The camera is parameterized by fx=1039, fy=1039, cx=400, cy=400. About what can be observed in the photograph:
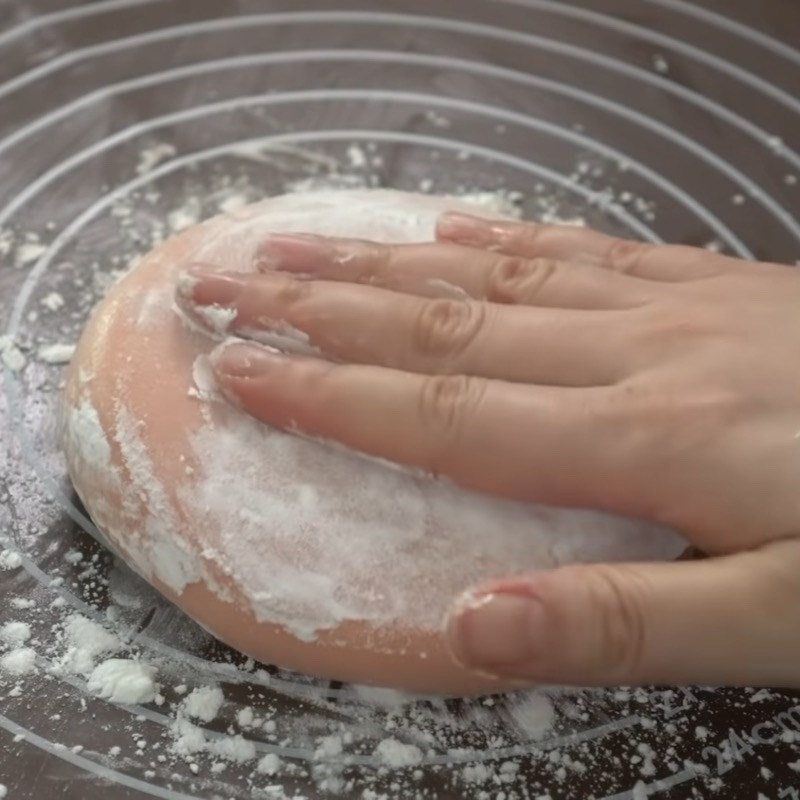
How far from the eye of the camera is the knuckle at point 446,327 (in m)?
0.70

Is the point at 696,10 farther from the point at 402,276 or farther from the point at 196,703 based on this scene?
the point at 196,703

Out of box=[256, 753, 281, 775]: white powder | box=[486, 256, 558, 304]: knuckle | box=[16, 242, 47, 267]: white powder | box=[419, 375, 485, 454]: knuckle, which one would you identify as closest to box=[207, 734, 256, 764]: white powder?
box=[256, 753, 281, 775]: white powder

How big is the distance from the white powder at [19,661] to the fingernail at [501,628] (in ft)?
1.11

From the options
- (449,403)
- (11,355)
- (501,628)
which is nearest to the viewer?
(501,628)

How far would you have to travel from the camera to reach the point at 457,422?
65 cm

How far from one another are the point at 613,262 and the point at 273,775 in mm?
445

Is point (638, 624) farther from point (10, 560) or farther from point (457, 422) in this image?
point (10, 560)

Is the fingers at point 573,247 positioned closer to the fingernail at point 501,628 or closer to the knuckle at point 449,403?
the knuckle at point 449,403

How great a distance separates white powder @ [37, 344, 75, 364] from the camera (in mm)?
897

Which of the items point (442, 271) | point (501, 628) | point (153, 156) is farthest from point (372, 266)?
point (153, 156)

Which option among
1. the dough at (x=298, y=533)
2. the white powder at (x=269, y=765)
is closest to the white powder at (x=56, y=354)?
the dough at (x=298, y=533)

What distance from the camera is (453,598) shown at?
0.66 m

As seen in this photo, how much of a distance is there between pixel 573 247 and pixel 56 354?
45 cm

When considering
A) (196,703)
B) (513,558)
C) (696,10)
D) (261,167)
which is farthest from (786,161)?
(196,703)
